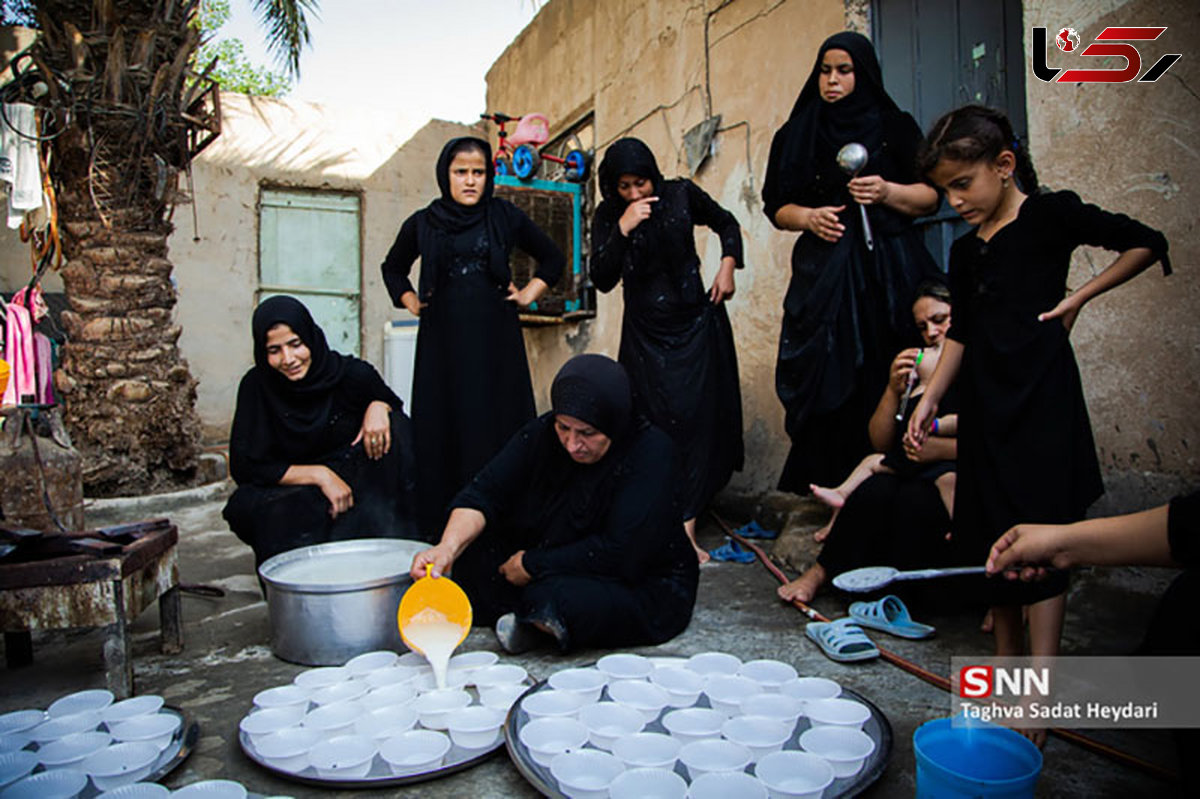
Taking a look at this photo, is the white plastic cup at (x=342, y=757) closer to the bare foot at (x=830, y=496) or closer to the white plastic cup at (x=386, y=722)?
the white plastic cup at (x=386, y=722)

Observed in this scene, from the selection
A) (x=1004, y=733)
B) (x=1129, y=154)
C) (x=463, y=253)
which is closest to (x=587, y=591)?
(x=1004, y=733)

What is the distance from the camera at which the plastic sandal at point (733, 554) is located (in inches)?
136

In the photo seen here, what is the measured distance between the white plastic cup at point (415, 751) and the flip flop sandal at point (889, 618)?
134 cm

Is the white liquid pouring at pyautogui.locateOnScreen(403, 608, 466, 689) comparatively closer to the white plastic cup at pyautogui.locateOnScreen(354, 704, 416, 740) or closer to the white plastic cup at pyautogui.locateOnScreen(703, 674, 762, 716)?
the white plastic cup at pyautogui.locateOnScreen(354, 704, 416, 740)

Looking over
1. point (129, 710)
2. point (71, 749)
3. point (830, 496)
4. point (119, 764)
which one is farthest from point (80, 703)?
point (830, 496)

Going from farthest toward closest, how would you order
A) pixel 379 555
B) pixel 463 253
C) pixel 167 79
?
1. pixel 167 79
2. pixel 463 253
3. pixel 379 555

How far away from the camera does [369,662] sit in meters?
2.13

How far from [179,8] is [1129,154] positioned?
5.63 metres

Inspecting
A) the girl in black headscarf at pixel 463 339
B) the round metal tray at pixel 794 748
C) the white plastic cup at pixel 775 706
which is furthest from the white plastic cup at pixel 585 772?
the girl in black headscarf at pixel 463 339

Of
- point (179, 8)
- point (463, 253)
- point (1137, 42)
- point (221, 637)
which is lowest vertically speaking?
point (221, 637)

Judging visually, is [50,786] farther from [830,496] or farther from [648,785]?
[830,496]

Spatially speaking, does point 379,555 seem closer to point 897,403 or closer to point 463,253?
point 463,253

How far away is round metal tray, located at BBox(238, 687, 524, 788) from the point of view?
5.16 ft

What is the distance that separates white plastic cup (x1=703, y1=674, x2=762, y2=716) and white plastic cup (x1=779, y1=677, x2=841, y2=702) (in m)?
0.07
